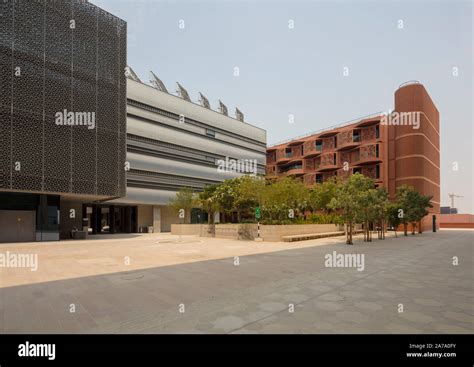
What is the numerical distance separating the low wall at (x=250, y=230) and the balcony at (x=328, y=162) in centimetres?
2471

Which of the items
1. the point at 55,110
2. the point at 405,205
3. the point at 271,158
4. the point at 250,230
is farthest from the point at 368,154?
the point at 55,110

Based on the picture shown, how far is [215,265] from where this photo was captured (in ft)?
43.1

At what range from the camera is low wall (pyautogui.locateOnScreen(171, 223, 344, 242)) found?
87.6 feet

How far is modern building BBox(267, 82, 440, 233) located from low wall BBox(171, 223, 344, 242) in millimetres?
21925

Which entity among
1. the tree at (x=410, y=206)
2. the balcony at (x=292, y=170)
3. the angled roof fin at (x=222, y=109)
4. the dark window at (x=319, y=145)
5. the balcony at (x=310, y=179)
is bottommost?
the tree at (x=410, y=206)

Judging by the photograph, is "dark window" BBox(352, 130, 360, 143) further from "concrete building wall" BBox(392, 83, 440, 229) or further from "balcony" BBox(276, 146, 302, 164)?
"balcony" BBox(276, 146, 302, 164)

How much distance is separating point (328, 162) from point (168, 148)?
32013mm

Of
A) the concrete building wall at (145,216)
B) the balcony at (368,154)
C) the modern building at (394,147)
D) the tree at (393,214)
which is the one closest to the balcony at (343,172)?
the modern building at (394,147)

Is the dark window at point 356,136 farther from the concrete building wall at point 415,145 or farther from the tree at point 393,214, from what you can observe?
the tree at point 393,214

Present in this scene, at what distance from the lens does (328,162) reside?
6025 centimetres

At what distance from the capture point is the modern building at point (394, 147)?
49.9 m

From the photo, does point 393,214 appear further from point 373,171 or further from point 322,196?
point 373,171
